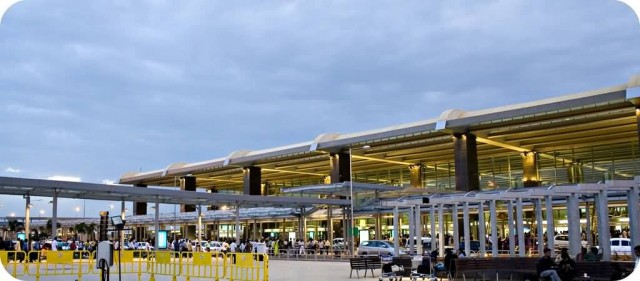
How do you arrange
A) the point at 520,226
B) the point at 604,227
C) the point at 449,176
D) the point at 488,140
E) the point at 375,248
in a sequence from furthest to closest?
the point at 449,176 → the point at 488,140 → the point at 375,248 → the point at 520,226 → the point at 604,227

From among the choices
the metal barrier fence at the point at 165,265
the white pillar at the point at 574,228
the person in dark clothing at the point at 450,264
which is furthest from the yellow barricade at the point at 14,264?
the white pillar at the point at 574,228

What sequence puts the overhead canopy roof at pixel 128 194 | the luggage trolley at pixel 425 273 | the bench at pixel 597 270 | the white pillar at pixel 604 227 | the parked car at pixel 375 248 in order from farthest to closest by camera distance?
the parked car at pixel 375 248, the overhead canopy roof at pixel 128 194, the white pillar at pixel 604 227, the luggage trolley at pixel 425 273, the bench at pixel 597 270

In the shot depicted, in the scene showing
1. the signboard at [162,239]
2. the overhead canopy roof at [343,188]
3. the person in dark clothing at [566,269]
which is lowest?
the person in dark clothing at [566,269]

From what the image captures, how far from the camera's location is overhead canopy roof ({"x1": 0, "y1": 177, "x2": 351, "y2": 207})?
31.7 metres

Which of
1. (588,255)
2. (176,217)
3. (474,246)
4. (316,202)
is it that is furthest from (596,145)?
(176,217)

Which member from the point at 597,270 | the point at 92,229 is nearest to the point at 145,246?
the point at 92,229

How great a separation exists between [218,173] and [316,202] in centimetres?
2816

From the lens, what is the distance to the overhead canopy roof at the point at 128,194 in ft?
104

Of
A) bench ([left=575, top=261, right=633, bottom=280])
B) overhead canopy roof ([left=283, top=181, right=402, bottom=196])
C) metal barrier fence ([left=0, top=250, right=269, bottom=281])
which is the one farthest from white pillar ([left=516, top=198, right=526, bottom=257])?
overhead canopy roof ([left=283, top=181, right=402, bottom=196])

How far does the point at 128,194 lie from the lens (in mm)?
36781

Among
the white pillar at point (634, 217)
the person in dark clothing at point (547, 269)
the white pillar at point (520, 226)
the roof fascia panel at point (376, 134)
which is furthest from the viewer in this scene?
the roof fascia panel at point (376, 134)

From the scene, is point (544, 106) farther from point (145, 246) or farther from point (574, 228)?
point (145, 246)

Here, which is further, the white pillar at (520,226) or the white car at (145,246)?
the white car at (145,246)

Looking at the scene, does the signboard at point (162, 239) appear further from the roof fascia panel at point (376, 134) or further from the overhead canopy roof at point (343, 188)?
the roof fascia panel at point (376, 134)
